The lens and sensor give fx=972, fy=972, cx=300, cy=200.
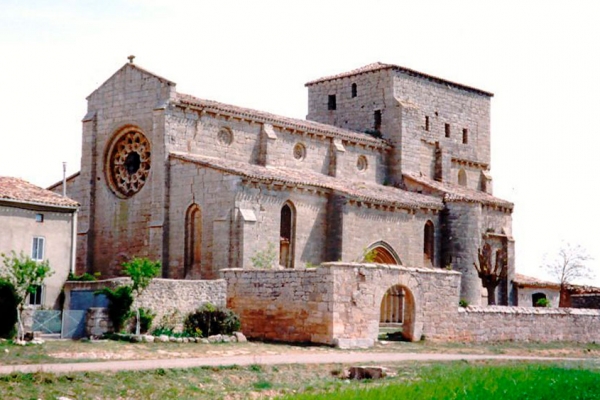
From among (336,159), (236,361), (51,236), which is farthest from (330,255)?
(236,361)

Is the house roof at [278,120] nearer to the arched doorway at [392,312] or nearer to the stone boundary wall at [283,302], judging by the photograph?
the arched doorway at [392,312]

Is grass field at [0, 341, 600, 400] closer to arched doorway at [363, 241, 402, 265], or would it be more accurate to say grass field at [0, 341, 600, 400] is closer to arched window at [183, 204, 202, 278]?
arched window at [183, 204, 202, 278]

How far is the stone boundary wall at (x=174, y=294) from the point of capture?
30.4 m

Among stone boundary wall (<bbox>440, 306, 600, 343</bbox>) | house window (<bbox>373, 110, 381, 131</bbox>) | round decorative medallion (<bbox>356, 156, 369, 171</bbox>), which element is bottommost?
stone boundary wall (<bbox>440, 306, 600, 343</bbox>)

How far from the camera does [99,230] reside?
4203 centimetres

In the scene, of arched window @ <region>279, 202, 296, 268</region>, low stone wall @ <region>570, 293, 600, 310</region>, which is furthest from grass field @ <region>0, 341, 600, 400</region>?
low stone wall @ <region>570, 293, 600, 310</region>

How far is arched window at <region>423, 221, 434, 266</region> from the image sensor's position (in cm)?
4550

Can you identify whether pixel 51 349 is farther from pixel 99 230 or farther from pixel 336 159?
pixel 336 159

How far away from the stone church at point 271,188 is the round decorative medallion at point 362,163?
0.05 metres

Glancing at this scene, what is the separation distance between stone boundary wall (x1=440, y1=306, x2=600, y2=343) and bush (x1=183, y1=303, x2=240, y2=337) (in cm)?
728

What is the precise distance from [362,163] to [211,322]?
18650 millimetres

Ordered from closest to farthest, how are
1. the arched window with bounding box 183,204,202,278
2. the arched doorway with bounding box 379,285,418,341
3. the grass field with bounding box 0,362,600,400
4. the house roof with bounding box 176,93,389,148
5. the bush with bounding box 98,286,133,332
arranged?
the grass field with bounding box 0,362,600,400, the bush with bounding box 98,286,133,332, the arched window with bounding box 183,204,202,278, the arched doorway with bounding box 379,285,418,341, the house roof with bounding box 176,93,389,148

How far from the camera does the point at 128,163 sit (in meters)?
41.6

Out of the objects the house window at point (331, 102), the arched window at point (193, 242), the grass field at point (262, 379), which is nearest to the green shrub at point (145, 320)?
the grass field at point (262, 379)
